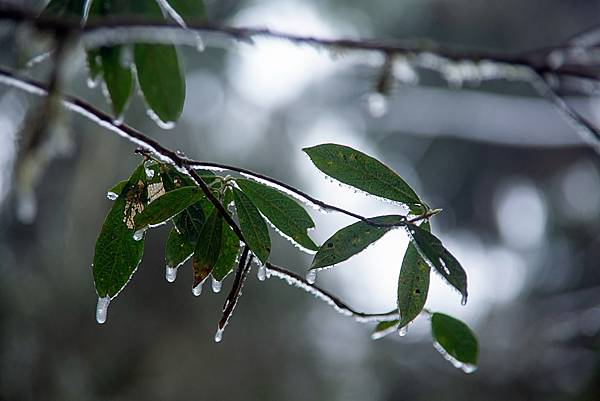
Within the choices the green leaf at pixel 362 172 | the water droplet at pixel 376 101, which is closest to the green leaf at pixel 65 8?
the green leaf at pixel 362 172

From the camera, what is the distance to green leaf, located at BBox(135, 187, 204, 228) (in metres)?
0.52

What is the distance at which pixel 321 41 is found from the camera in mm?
627

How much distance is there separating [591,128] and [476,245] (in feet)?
11.8

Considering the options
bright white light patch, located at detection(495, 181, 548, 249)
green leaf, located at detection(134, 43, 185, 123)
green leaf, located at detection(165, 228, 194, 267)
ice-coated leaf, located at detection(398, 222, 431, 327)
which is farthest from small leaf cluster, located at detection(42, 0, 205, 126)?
bright white light patch, located at detection(495, 181, 548, 249)

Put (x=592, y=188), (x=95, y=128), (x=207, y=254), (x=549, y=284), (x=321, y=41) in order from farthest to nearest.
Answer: (x=592, y=188), (x=549, y=284), (x=95, y=128), (x=321, y=41), (x=207, y=254)

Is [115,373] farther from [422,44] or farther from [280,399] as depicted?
[422,44]

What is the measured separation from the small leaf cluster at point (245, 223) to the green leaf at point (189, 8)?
0.74 feet

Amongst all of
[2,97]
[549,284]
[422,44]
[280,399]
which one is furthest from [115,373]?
[549,284]

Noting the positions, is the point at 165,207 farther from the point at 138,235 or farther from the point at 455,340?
the point at 455,340

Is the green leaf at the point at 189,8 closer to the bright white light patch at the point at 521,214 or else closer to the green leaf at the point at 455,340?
the green leaf at the point at 455,340

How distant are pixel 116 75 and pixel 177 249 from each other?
172mm

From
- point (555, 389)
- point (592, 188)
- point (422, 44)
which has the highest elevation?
point (592, 188)

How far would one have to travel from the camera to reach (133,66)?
616 millimetres

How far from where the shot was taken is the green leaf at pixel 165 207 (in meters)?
0.52
